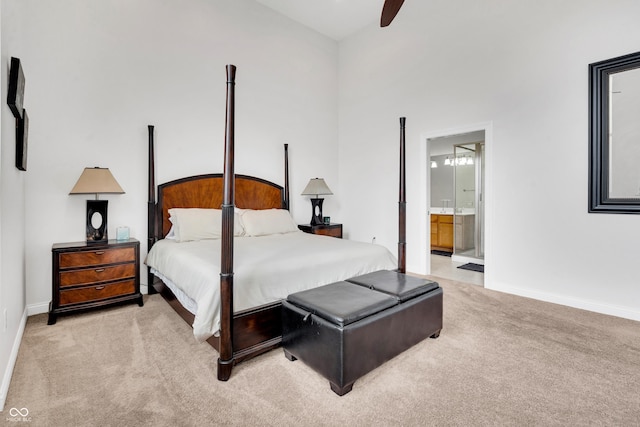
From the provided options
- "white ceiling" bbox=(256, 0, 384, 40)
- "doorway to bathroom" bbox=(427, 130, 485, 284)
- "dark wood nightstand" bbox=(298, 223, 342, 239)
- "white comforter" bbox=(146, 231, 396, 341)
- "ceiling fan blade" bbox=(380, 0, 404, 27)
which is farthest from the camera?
"doorway to bathroom" bbox=(427, 130, 485, 284)

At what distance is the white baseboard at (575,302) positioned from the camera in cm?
292

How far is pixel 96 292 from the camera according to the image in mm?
2971

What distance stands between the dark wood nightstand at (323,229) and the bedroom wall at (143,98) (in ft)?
1.54

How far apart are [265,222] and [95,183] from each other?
182cm

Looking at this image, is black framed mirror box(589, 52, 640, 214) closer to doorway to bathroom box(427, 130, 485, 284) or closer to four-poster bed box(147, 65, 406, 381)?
four-poster bed box(147, 65, 406, 381)

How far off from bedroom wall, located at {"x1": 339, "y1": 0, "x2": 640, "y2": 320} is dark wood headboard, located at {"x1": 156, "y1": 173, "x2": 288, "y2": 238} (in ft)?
5.89

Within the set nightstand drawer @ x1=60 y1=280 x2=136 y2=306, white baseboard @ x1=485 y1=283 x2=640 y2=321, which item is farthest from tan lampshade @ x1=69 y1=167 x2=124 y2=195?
white baseboard @ x1=485 y1=283 x2=640 y2=321

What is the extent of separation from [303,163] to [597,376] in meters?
4.30

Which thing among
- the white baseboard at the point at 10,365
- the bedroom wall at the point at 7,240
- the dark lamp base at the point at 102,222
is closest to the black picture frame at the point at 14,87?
the bedroom wall at the point at 7,240

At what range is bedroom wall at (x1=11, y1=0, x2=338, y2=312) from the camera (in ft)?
10.0

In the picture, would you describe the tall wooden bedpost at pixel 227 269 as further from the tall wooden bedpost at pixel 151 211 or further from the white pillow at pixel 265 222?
the tall wooden bedpost at pixel 151 211

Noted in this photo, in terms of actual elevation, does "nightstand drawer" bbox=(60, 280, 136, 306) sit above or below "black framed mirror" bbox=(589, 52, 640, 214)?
below

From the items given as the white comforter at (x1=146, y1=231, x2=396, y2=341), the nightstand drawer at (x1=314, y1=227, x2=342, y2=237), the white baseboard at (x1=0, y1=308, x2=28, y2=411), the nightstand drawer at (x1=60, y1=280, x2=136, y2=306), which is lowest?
the white baseboard at (x1=0, y1=308, x2=28, y2=411)

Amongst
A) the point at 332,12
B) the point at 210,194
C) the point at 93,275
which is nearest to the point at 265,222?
the point at 210,194
